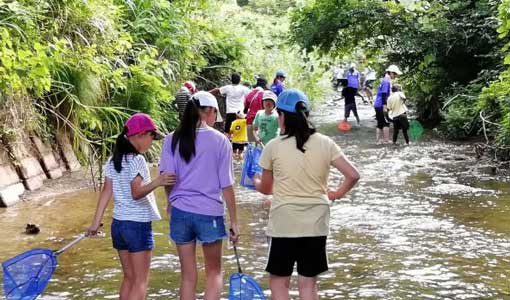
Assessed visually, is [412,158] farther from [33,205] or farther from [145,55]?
[33,205]

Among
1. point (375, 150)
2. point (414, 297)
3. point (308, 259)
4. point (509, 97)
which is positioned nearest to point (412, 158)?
point (375, 150)

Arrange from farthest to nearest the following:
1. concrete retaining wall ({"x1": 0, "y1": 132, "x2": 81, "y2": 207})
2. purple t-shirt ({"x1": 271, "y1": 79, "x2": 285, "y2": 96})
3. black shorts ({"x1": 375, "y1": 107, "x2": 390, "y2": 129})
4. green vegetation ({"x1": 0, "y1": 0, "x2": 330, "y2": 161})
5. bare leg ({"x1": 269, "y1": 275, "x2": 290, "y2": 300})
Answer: black shorts ({"x1": 375, "y1": 107, "x2": 390, "y2": 129}), purple t-shirt ({"x1": 271, "y1": 79, "x2": 285, "y2": 96}), concrete retaining wall ({"x1": 0, "y1": 132, "x2": 81, "y2": 207}), green vegetation ({"x1": 0, "y1": 0, "x2": 330, "y2": 161}), bare leg ({"x1": 269, "y1": 275, "x2": 290, "y2": 300})

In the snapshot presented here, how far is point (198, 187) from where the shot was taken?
17.1 ft

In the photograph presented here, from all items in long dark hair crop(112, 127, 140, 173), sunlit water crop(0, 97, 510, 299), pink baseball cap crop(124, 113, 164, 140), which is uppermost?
pink baseball cap crop(124, 113, 164, 140)

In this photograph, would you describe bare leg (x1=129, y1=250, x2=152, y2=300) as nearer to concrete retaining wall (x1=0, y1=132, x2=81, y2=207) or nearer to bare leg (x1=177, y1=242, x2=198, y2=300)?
bare leg (x1=177, y1=242, x2=198, y2=300)

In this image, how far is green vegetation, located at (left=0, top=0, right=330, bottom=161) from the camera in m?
10.1

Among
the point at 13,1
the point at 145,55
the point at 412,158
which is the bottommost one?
the point at 412,158

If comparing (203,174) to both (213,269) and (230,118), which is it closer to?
(213,269)

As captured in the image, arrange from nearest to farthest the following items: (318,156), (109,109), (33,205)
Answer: (318,156), (33,205), (109,109)

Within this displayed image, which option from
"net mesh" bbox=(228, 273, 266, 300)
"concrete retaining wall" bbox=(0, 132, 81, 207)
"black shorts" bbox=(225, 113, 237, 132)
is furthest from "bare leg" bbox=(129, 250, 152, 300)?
"black shorts" bbox=(225, 113, 237, 132)

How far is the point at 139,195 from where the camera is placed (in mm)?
5172

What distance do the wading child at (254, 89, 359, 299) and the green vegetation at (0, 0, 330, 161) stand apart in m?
4.86

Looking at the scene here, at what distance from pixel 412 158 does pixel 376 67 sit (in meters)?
6.71

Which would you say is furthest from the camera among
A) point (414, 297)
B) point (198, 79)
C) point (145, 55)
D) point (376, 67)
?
point (376, 67)
